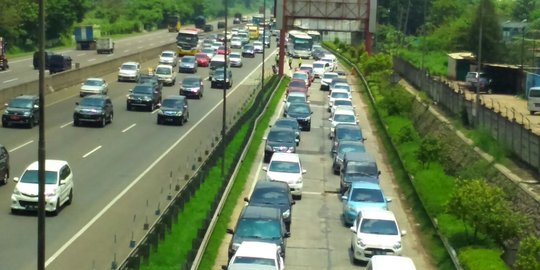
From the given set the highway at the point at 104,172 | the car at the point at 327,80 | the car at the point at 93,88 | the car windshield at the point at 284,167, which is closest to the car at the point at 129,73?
the highway at the point at 104,172

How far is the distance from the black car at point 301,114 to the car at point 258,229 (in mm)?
29620

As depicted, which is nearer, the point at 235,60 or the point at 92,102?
the point at 92,102

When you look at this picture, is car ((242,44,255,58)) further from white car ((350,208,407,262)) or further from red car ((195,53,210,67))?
white car ((350,208,407,262))

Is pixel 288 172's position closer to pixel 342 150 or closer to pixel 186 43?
pixel 342 150

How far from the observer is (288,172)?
39438 millimetres

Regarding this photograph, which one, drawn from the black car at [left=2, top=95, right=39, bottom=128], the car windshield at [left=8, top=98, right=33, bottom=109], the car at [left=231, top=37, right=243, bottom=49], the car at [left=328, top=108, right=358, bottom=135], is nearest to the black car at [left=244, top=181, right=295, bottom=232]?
the black car at [left=2, top=95, right=39, bottom=128]

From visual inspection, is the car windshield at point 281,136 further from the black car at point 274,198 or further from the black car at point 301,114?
the black car at point 274,198

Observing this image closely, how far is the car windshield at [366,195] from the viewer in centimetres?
3469

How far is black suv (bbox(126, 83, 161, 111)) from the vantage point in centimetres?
6066

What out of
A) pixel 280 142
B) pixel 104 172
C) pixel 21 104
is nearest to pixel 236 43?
pixel 21 104

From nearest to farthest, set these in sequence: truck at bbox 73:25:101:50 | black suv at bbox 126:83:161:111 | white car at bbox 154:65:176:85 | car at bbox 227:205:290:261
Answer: car at bbox 227:205:290:261
black suv at bbox 126:83:161:111
white car at bbox 154:65:176:85
truck at bbox 73:25:101:50

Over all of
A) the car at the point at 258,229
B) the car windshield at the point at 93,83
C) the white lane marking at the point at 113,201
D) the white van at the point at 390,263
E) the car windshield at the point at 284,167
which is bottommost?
the white lane marking at the point at 113,201

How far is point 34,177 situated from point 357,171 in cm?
1283

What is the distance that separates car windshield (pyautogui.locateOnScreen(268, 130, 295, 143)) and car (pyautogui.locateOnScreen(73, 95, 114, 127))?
923 centimetres
